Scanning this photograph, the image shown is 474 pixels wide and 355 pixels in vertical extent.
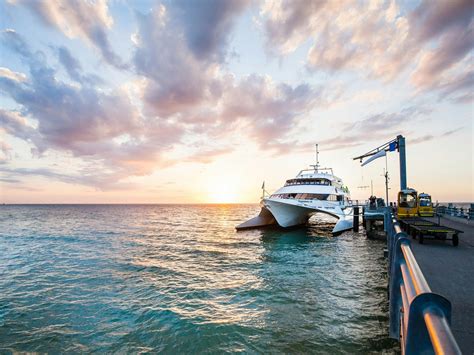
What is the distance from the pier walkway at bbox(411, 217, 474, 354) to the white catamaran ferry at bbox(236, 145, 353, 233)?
15.8 metres

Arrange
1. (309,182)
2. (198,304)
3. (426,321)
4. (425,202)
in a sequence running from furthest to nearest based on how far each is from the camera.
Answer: (309,182)
(425,202)
(198,304)
(426,321)

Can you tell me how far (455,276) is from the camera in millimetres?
6129

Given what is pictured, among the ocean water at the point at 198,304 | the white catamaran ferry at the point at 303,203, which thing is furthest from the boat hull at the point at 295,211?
the ocean water at the point at 198,304

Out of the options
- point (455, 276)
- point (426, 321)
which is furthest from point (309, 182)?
point (426, 321)

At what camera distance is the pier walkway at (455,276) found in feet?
13.0

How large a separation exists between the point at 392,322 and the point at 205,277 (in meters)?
8.34

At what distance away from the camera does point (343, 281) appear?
10.8 metres

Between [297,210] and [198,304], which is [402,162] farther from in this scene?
[198,304]

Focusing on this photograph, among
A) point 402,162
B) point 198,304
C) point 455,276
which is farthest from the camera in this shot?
point 402,162

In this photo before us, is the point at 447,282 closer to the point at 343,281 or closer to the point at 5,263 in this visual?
the point at 343,281

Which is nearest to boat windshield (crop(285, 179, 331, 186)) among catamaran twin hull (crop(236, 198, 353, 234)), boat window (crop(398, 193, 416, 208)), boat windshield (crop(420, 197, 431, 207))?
catamaran twin hull (crop(236, 198, 353, 234))

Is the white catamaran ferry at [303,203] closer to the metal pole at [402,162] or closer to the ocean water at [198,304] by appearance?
the metal pole at [402,162]

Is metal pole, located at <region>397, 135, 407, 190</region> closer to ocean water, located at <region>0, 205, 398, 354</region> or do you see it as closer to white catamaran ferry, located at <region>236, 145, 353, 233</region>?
white catamaran ferry, located at <region>236, 145, 353, 233</region>

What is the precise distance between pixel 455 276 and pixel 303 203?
785 inches
